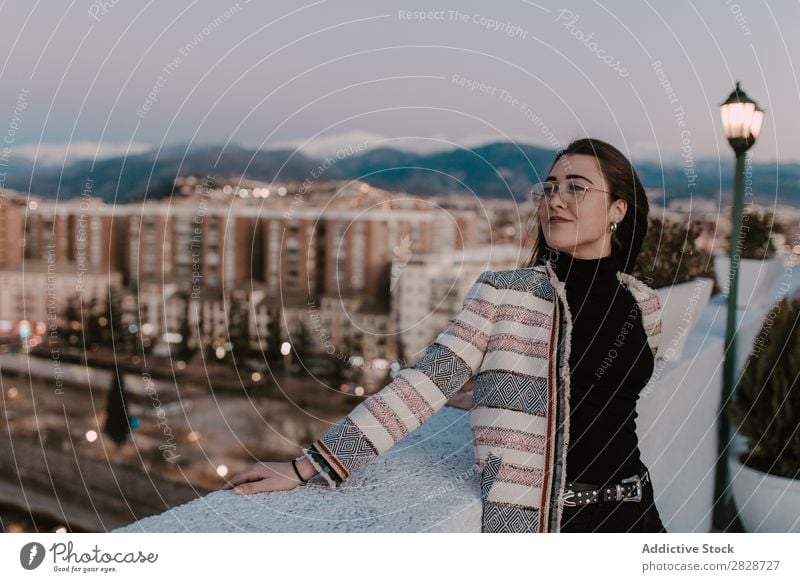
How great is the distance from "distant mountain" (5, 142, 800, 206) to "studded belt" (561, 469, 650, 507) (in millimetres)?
732

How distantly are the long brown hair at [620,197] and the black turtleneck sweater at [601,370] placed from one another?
8cm

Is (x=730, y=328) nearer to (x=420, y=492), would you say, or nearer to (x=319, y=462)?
(x=420, y=492)

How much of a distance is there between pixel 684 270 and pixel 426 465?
4.97ft

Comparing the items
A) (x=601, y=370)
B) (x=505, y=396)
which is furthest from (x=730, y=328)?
(x=505, y=396)

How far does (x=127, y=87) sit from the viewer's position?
70.1 inches

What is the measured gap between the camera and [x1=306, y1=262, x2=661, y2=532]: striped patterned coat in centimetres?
109

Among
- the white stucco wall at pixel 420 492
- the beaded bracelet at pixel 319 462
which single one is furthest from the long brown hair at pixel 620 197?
the beaded bracelet at pixel 319 462

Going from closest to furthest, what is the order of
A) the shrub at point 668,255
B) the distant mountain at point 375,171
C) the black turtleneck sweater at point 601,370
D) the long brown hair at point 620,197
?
the black turtleneck sweater at point 601,370
the long brown hair at point 620,197
the distant mountain at point 375,171
the shrub at point 668,255

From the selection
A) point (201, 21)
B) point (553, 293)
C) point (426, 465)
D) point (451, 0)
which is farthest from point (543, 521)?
point (201, 21)

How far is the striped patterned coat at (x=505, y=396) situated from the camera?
1087mm

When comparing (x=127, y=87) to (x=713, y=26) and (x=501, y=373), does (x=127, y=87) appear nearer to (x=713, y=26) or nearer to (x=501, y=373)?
(x=501, y=373)

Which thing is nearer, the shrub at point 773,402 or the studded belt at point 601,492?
the studded belt at point 601,492

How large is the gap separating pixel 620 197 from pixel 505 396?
43 cm

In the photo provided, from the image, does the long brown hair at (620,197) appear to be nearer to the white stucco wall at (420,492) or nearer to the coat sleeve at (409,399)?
the coat sleeve at (409,399)
